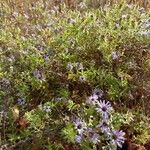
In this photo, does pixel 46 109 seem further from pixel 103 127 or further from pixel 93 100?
pixel 103 127

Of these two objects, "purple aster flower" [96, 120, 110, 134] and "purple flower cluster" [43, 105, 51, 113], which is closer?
"purple aster flower" [96, 120, 110, 134]

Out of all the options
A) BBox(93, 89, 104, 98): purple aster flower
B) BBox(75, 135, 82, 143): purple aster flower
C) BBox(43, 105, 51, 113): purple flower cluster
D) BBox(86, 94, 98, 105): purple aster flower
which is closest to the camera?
BBox(75, 135, 82, 143): purple aster flower

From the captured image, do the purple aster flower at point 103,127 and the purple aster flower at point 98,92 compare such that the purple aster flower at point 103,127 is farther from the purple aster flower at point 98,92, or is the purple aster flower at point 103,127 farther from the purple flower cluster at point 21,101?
the purple flower cluster at point 21,101

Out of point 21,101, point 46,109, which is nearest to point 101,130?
point 46,109

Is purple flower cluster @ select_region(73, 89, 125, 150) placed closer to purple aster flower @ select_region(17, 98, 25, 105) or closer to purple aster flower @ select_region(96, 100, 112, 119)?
purple aster flower @ select_region(96, 100, 112, 119)

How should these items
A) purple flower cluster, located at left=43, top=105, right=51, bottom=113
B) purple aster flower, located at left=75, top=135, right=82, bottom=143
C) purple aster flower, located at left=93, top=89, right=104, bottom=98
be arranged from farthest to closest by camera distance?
purple aster flower, located at left=93, top=89, right=104, bottom=98 → purple flower cluster, located at left=43, top=105, right=51, bottom=113 → purple aster flower, located at left=75, top=135, right=82, bottom=143

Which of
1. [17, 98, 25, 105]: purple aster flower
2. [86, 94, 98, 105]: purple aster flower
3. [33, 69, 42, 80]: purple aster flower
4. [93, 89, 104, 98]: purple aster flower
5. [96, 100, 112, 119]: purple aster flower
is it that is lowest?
[96, 100, 112, 119]: purple aster flower

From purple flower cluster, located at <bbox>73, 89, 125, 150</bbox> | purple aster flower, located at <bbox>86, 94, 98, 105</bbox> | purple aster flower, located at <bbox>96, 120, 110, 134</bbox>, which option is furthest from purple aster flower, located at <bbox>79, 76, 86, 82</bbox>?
purple aster flower, located at <bbox>96, 120, 110, 134</bbox>

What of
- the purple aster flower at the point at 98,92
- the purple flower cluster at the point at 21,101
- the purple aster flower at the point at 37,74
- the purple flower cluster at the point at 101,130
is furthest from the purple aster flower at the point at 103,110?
the purple flower cluster at the point at 21,101
